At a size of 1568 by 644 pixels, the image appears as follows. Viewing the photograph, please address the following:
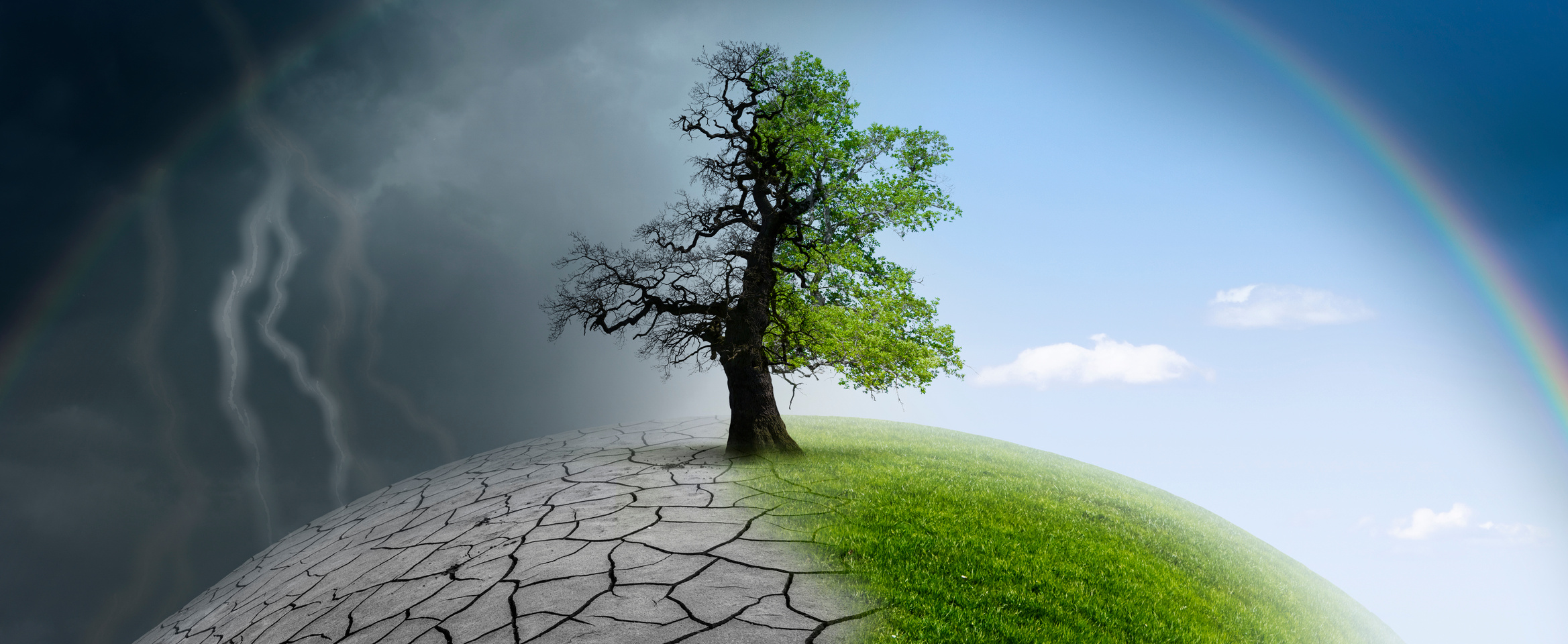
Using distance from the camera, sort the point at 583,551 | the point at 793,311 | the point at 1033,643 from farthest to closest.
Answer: the point at 793,311 < the point at 583,551 < the point at 1033,643

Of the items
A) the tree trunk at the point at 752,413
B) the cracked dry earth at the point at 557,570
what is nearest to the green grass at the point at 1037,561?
the cracked dry earth at the point at 557,570

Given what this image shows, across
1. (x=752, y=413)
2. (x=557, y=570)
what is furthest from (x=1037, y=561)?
(x=752, y=413)

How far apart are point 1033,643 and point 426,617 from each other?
16.1 ft

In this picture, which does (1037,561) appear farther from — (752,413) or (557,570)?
(752,413)

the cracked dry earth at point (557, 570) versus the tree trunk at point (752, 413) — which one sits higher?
the tree trunk at point (752, 413)

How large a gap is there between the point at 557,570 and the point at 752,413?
5262 millimetres

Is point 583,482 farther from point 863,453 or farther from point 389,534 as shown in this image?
point 863,453

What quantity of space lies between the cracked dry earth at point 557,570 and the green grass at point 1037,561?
54 cm

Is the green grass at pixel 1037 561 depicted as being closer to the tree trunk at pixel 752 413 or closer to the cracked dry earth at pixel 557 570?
the cracked dry earth at pixel 557 570

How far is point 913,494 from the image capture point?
8094 mm

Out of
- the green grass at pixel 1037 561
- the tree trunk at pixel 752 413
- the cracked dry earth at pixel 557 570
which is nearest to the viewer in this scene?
the cracked dry earth at pixel 557 570

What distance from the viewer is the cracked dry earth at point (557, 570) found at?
16.0 ft

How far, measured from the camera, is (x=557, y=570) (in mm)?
5992

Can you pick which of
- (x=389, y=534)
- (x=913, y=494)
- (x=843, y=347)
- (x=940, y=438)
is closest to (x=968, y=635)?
(x=913, y=494)
